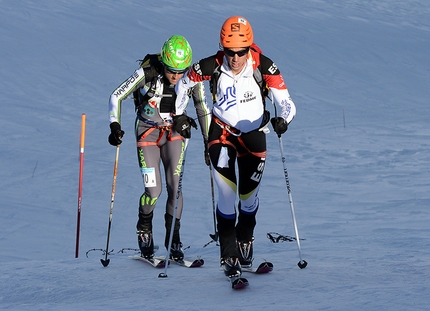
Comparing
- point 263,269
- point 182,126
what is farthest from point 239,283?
point 182,126

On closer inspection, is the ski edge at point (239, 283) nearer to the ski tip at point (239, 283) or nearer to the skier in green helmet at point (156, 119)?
the ski tip at point (239, 283)

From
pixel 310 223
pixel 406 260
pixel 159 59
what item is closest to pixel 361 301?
pixel 406 260

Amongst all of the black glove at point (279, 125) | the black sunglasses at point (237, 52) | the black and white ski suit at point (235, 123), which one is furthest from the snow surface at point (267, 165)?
the black sunglasses at point (237, 52)

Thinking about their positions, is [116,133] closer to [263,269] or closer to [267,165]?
[263,269]

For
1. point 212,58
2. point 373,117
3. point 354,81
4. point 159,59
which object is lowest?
point 212,58

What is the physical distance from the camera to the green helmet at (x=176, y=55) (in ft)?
22.7

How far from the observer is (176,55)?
6906 millimetres

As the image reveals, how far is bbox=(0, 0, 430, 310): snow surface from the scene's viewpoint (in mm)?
6160

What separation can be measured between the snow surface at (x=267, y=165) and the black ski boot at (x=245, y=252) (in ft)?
0.96

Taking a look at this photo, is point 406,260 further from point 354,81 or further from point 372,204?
point 354,81

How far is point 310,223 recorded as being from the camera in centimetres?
1135

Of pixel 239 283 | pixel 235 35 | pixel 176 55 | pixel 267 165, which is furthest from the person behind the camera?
pixel 267 165

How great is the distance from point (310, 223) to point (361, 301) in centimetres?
650

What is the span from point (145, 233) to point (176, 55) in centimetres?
198
